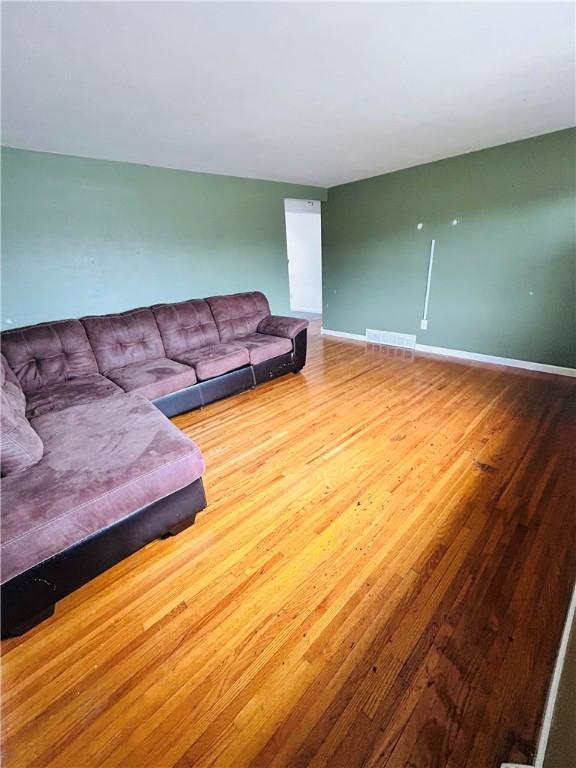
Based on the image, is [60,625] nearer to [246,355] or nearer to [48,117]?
[246,355]

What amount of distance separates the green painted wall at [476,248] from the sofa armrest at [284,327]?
174cm

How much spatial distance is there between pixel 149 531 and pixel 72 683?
53cm

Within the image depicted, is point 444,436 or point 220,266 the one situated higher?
point 220,266

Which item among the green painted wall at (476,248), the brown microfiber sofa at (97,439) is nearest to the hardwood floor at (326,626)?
the brown microfiber sofa at (97,439)

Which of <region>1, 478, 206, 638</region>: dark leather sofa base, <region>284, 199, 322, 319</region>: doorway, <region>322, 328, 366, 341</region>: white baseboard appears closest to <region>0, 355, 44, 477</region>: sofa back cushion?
<region>1, 478, 206, 638</region>: dark leather sofa base

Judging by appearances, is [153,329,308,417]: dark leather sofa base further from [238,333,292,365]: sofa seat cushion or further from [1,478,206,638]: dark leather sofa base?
[1,478,206,638]: dark leather sofa base

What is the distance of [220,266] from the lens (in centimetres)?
416

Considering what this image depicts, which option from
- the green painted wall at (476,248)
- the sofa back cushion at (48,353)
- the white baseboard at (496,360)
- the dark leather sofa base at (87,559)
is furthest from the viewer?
the white baseboard at (496,360)

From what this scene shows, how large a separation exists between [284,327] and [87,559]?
2811 mm

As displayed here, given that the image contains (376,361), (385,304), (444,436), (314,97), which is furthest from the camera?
(385,304)

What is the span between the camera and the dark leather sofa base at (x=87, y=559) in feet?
3.78

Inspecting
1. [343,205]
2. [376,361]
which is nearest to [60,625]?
[376,361]

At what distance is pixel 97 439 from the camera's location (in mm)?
1673

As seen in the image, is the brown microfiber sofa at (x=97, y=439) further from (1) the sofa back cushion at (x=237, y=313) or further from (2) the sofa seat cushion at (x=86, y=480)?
(1) the sofa back cushion at (x=237, y=313)
